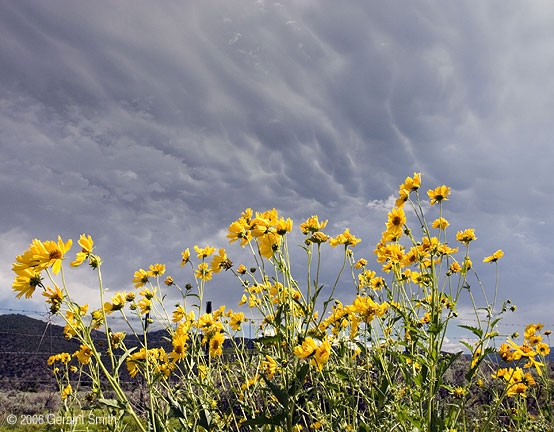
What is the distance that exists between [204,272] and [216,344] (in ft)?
1.84

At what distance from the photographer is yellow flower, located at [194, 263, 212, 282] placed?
2797mm

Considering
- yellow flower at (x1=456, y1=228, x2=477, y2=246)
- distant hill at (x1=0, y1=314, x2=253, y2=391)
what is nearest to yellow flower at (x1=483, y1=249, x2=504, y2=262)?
yellow flower at (x1=456, y1=228, x2=477, y2=246)

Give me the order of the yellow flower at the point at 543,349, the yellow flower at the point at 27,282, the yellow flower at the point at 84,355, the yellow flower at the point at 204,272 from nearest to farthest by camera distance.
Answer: the yellow flower at the point at 27,282 < the yellow flower at the point at 84,355 < the yellow flower at the point at 204,272 < the yellow flower at the point at 543,349

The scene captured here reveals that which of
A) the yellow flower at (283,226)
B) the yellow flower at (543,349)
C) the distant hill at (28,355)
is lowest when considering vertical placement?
the distant hill at (28,355)

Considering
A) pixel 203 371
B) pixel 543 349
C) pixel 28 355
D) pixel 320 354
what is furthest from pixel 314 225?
pixel 28 355

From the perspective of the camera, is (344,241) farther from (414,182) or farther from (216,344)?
(216,344)

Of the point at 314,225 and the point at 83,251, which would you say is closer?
the point at 83,251

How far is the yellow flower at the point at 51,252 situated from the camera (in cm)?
148

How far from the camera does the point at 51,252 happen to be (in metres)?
1.51

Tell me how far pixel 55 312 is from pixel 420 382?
1828 millimetres

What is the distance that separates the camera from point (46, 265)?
1483mm

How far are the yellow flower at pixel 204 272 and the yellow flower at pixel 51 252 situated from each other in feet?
4.32

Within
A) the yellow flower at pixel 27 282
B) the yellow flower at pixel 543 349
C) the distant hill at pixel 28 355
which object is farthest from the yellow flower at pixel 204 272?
the distant hill at pixel 28 355

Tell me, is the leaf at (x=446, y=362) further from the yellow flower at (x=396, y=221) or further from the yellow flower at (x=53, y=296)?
the yellow flower at (x=53, y=296)
